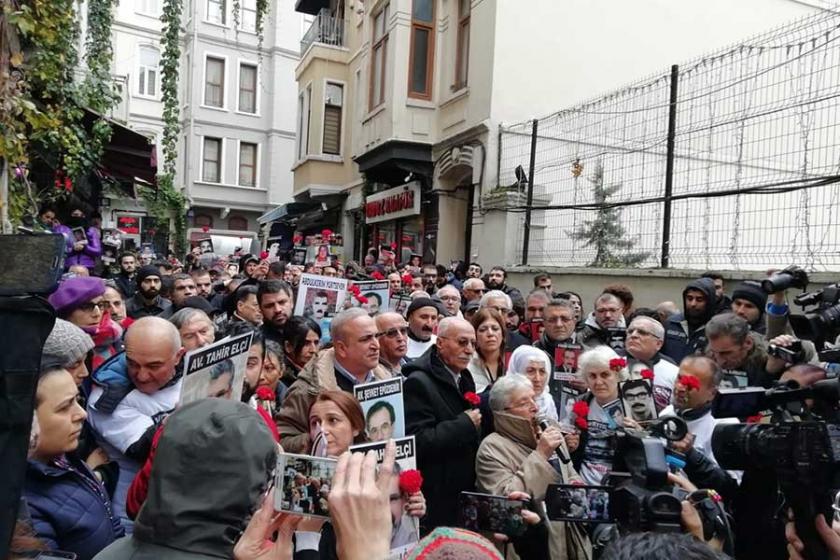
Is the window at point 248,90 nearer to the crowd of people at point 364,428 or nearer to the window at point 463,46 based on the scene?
the window at point 463,46

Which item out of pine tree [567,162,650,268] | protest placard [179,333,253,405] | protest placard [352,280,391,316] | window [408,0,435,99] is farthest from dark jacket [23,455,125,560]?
window [408,0,435,99]

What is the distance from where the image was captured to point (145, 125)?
102 feet

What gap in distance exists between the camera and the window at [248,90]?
31.8 metres

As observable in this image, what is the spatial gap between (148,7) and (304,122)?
55.1 ft

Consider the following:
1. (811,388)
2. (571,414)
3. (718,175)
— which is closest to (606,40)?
(718,175)

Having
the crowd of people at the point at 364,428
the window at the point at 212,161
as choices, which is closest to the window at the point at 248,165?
the window at the point at 212,161

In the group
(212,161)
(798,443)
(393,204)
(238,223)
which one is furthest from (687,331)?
(238,223)

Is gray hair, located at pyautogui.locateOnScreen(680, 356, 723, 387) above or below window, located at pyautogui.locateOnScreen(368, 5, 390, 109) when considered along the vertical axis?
below

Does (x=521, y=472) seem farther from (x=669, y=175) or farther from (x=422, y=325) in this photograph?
(x=669, y=175)

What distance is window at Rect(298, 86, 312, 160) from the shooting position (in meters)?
20.3

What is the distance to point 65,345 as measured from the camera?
242 cm

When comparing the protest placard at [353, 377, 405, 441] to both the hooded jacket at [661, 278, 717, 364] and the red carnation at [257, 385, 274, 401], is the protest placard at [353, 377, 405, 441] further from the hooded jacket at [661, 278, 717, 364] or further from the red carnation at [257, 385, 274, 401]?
the hooded jacket at [661, 278, 717, 364]

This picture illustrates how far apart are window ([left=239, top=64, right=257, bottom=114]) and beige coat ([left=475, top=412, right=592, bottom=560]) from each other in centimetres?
3143

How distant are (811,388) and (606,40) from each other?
42.2 ft
